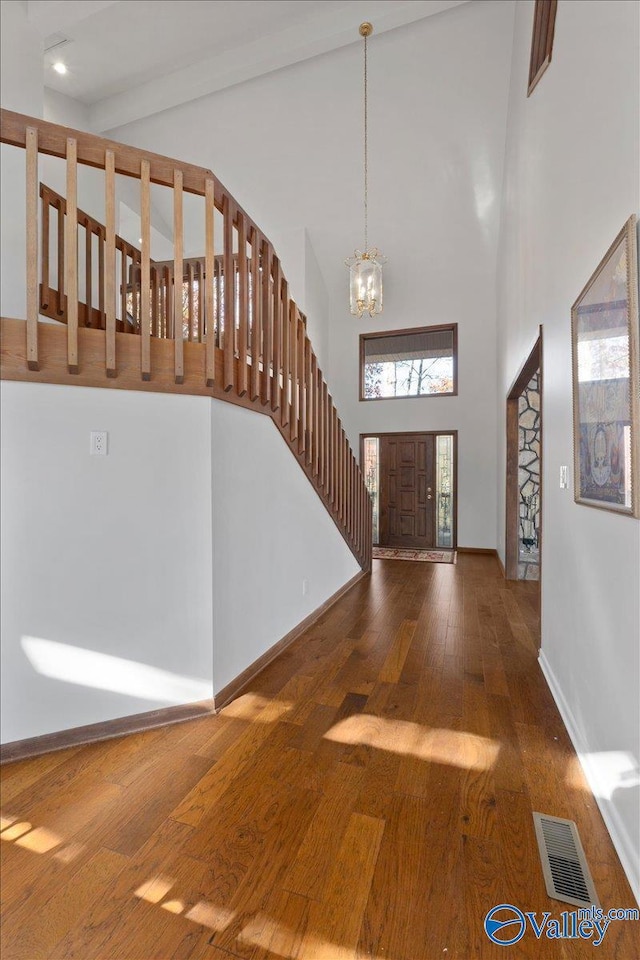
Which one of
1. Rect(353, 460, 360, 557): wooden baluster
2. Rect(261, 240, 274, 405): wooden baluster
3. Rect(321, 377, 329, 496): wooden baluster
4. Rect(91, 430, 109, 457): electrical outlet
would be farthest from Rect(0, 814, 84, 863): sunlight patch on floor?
Rect(353, 460, 360, 557): wooden baluster

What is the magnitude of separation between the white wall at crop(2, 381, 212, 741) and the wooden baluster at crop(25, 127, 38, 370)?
195 mm

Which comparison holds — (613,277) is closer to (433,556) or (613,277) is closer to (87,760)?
(87,760)

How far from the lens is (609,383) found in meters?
1.62

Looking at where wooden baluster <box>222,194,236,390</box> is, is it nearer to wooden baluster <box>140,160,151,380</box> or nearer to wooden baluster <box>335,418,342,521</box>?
wooden baluster <box>140,160,151,380</box>

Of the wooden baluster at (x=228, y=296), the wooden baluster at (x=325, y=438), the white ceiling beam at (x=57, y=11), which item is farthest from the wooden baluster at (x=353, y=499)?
the white ceiling beam at (x=57, y=11)

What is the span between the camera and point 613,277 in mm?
1564

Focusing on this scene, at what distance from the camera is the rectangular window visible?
727 centimetres

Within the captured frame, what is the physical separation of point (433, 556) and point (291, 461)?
4066 mm

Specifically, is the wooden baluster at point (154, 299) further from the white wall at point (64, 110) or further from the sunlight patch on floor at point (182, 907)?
the sunlight patch on floor at point (182, 907)

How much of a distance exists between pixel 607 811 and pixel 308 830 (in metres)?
1.08

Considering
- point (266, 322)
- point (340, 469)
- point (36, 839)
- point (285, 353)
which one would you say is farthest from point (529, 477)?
point (36, 839)

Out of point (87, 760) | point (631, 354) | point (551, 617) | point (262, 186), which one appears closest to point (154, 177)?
point (631, 354)

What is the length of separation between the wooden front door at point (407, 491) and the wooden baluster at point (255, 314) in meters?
5.07

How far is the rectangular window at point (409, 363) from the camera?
23.9ft
